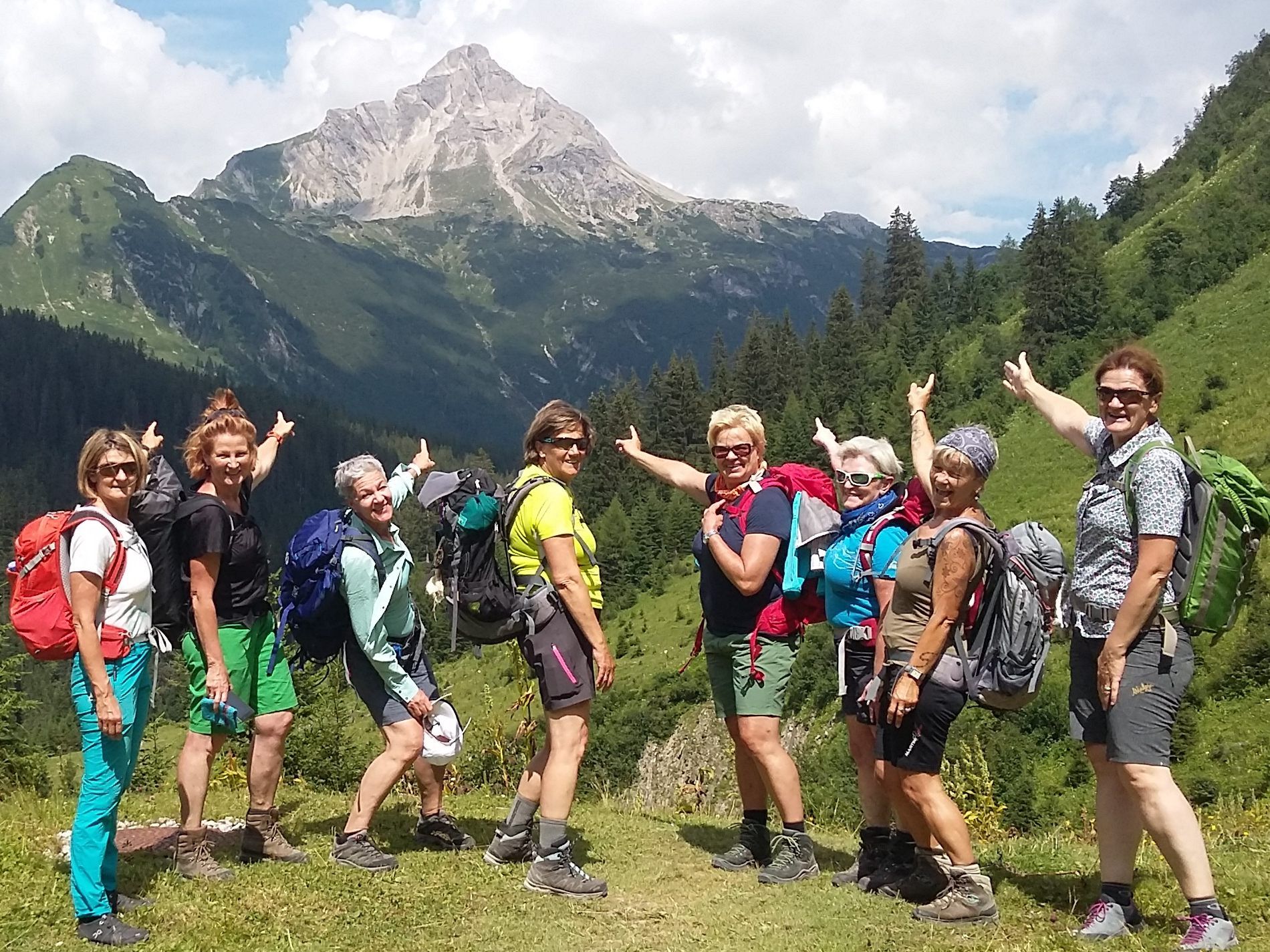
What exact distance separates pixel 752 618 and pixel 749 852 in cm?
168

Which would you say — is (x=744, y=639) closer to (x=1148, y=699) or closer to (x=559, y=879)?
(x=559, y=879)

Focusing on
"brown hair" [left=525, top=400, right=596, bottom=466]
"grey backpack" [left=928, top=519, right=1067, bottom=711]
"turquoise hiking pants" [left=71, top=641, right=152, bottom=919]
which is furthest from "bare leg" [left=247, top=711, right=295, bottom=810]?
"grey backpack" [left=928, top=519, right=1067, bottom=711]

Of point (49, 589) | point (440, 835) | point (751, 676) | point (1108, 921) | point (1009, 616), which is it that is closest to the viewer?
point (49, 589)

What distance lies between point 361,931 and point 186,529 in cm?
251

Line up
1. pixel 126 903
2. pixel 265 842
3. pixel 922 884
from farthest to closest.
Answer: pixel 265 842
pixel 922 884
pixel 126 903

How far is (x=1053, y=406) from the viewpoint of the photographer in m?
6.18

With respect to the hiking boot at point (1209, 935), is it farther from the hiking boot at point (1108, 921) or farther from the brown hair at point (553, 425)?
the brown hair at point (553, 425)

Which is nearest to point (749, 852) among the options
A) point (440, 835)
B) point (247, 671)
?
point (440, 835)

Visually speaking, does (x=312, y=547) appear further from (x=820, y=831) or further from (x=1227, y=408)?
(x=1227, y=408)

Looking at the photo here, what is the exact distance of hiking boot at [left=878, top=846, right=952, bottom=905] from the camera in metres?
6.09

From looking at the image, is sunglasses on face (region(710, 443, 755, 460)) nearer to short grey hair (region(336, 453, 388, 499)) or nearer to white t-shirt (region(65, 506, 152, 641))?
short grey hair (region(336, 453, 388, 499))

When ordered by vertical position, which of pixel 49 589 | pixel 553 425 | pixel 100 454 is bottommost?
pixel 49 589

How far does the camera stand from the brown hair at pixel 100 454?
557cm

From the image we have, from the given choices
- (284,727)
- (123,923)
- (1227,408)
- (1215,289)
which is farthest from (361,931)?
(1215,289)
